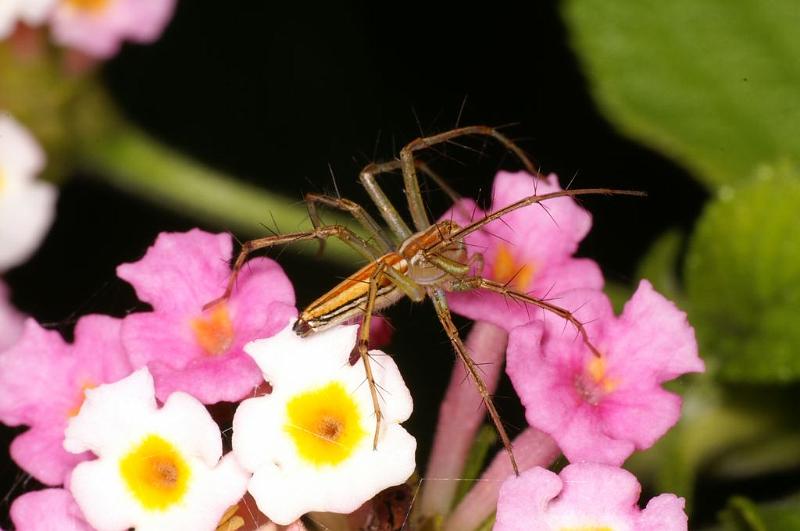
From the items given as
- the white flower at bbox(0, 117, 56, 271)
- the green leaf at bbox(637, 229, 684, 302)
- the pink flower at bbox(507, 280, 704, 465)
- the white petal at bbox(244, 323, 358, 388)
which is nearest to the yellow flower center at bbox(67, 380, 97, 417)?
the white petal at bbox(244, 323, 358, 388)

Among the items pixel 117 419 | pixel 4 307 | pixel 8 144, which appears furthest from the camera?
pixel 4 307

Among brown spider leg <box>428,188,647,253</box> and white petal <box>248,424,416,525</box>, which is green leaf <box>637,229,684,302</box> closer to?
brown spider leg <box>428,188,647,253</box>

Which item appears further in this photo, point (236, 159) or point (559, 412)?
point (236, 159)

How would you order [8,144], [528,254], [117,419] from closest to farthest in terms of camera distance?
[117,419], [528,254], [8,144]

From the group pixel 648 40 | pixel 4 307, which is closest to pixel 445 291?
pixel 648 40

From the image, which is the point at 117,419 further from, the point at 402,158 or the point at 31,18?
the point at 31,18

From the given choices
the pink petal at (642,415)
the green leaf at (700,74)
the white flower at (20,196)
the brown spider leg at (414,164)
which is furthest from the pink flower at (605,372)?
the white flower at (20,196)

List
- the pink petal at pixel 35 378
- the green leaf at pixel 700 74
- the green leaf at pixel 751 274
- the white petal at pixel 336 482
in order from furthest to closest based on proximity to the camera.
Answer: the green leaf at pixel 700 74, the green leaf at pixel 751 274, the pink petal at pixel 35 378, the white petal at pixel 336 482

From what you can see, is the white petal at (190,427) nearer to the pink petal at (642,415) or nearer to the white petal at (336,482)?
the white petal at (336,482)
